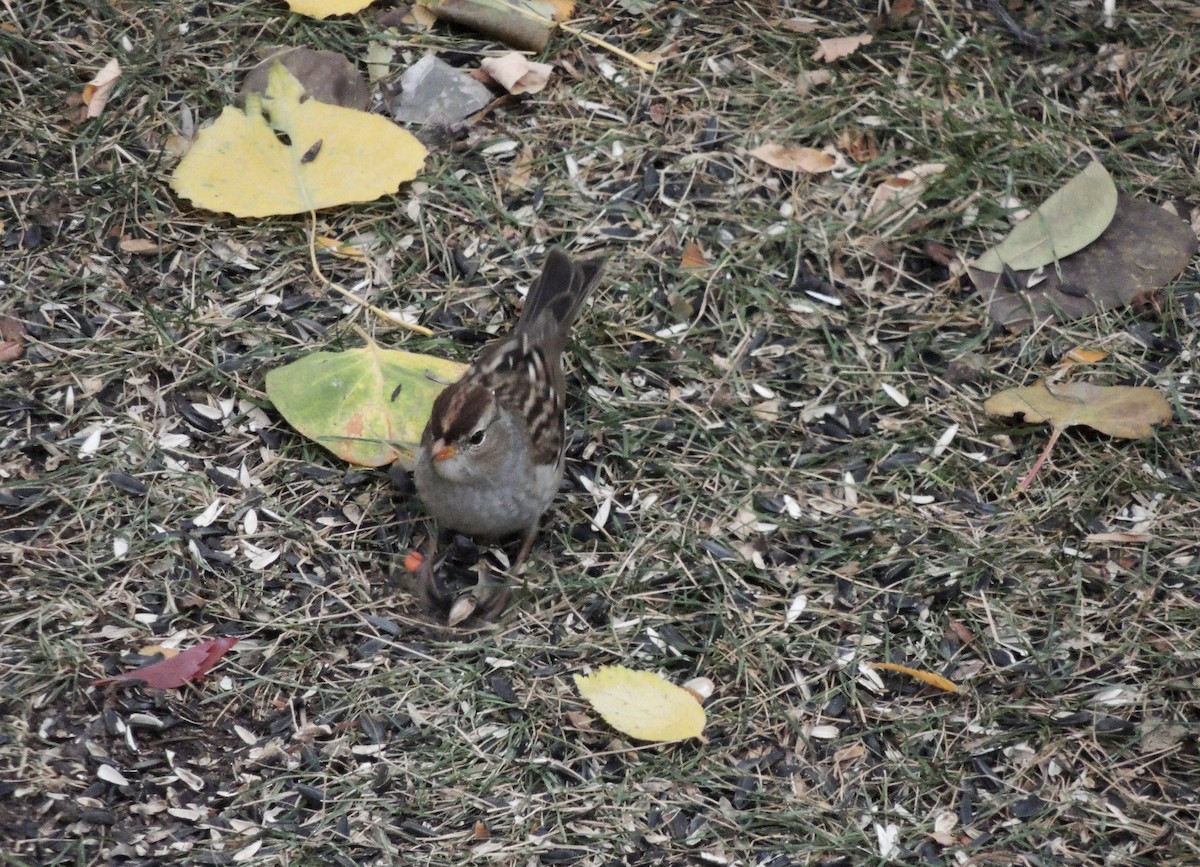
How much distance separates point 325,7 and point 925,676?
309 cm

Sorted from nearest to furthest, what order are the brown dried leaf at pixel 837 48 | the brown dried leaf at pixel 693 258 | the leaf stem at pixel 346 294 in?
the leaf stem at pixel 346 294 < the brown dried leaf at pixel 693 258 < the brown dried leaf at pixel 837 48

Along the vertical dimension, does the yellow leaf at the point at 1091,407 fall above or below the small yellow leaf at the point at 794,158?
below

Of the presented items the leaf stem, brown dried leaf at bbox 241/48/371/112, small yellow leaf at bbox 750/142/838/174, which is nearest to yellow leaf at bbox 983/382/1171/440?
small yellow leaf at bbox 750/142/838/174

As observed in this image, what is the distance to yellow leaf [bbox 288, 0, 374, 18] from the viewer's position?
512 cm

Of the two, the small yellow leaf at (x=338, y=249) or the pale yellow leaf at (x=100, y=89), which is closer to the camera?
the small yellow leaf at (x=338, y=249)

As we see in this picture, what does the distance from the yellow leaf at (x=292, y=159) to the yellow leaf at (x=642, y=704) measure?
1836 mm

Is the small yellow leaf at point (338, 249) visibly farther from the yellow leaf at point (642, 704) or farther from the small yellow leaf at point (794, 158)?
the yellow leaf at point (642, 704)

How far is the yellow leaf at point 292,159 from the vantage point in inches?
181

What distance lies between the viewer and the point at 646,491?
14.1 feet

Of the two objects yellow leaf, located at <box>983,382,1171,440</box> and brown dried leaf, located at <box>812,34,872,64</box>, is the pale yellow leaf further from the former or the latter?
yellow leaf, located at <box>983,382,1171,440</box>

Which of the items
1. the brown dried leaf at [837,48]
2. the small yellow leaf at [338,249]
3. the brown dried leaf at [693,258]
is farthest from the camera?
the brown dried leaf at [837,48]

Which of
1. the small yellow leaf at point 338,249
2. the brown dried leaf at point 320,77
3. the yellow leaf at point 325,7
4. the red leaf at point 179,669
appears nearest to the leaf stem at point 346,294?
the small yellow leaf at point 338,249

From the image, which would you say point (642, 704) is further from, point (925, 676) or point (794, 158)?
point (794, 158)

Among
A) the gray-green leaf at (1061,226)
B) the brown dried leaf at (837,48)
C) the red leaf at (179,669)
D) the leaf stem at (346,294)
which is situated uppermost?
the brown dried leaf at (837,48)
